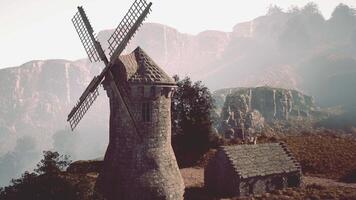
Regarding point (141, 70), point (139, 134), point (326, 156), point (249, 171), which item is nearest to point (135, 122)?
point (139, 134)

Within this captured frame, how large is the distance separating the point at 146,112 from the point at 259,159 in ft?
45.5

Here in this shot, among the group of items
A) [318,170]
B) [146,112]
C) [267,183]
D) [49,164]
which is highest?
[146,112]

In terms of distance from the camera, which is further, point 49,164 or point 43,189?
point 49,164

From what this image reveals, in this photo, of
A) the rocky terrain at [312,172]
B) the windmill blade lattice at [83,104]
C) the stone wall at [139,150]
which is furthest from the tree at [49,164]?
the stone wall at [139,150]

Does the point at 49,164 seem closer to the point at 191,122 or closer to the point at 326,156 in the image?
the point at 191,122

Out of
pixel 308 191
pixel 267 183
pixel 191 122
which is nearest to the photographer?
pixel 267 183

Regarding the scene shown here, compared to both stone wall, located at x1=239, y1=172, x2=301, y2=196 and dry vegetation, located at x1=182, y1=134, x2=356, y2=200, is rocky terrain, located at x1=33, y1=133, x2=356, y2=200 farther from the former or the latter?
stone wall, located at x1=239, y1=172, x2=301, y2=196

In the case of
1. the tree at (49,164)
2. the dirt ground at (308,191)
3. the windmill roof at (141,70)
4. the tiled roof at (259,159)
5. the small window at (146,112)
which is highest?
the windmill roof at (141,70)

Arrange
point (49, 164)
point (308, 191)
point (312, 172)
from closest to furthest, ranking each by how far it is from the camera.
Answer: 1. point (49, 164)
2. point (308, 191)
3. point (312, 172)

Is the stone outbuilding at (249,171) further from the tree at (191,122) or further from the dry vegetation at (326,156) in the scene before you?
the tree at (191,122)

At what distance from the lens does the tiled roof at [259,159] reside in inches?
1265

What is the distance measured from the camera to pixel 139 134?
82.5 feet

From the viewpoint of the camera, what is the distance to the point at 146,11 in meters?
26.2

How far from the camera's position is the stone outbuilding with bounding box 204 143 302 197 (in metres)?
31.7
